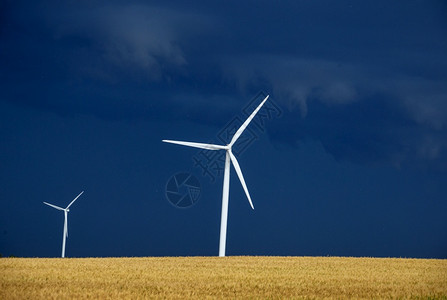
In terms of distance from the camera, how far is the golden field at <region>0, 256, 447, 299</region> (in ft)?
88.3

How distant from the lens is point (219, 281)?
3272 cm

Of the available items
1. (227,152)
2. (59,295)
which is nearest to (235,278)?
(59,295)

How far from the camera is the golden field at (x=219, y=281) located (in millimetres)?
26906

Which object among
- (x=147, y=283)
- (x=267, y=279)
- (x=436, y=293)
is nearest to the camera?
(x=436, y=293)

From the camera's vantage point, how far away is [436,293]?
29.1 meters

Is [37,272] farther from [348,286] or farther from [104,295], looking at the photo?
[348,286]

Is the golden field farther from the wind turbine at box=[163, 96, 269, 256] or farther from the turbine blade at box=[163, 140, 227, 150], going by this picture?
the turbine blade at box=[163, 140, 227, 150]

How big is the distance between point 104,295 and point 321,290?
9879 millimetres

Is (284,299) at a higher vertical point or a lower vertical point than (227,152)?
lower

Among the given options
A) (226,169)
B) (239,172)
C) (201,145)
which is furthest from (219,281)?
(201,145)

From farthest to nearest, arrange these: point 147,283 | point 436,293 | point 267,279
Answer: point 267,279 < point 147,283 < point 436,293

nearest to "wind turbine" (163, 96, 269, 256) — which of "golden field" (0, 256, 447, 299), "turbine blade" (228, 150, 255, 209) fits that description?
"turbine blade" (228, 150, 255, 209)

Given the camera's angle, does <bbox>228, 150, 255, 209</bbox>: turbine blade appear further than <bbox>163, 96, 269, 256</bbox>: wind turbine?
No

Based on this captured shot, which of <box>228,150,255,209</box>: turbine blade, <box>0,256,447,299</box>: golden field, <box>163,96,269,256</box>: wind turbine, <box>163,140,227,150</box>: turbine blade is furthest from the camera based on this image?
<box>163,140,227,150</box>: turbine blade
